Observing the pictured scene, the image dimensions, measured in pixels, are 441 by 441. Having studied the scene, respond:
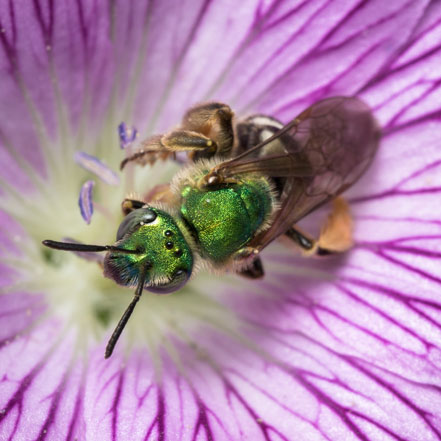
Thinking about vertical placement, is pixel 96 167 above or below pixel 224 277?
above

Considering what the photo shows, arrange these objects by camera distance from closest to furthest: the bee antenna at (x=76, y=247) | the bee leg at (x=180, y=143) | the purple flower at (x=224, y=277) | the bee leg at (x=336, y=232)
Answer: the bee antenna at (x=76, y=247) → the bee leg at (x=180, y=143) → the purple flower at (x=224, y=277) → the bee leg at (x=336, y=232)

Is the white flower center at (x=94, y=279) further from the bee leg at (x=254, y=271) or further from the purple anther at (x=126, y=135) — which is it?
the bee leg at (x=254, y=271)

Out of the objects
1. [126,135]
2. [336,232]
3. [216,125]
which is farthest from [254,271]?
[126,135]

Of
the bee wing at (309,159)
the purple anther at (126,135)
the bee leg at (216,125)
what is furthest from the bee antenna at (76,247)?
the purple anther at (126,135)

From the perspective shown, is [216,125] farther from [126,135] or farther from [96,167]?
[96,167]

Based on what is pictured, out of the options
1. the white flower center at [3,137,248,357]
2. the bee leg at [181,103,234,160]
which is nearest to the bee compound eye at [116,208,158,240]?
the bee leg at [181,103,234,160]

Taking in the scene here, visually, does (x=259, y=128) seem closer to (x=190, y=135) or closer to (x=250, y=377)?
(x=190, y=135)

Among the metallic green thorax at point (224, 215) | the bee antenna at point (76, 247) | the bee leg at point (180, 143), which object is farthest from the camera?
the bee leg at point (180, 143)
